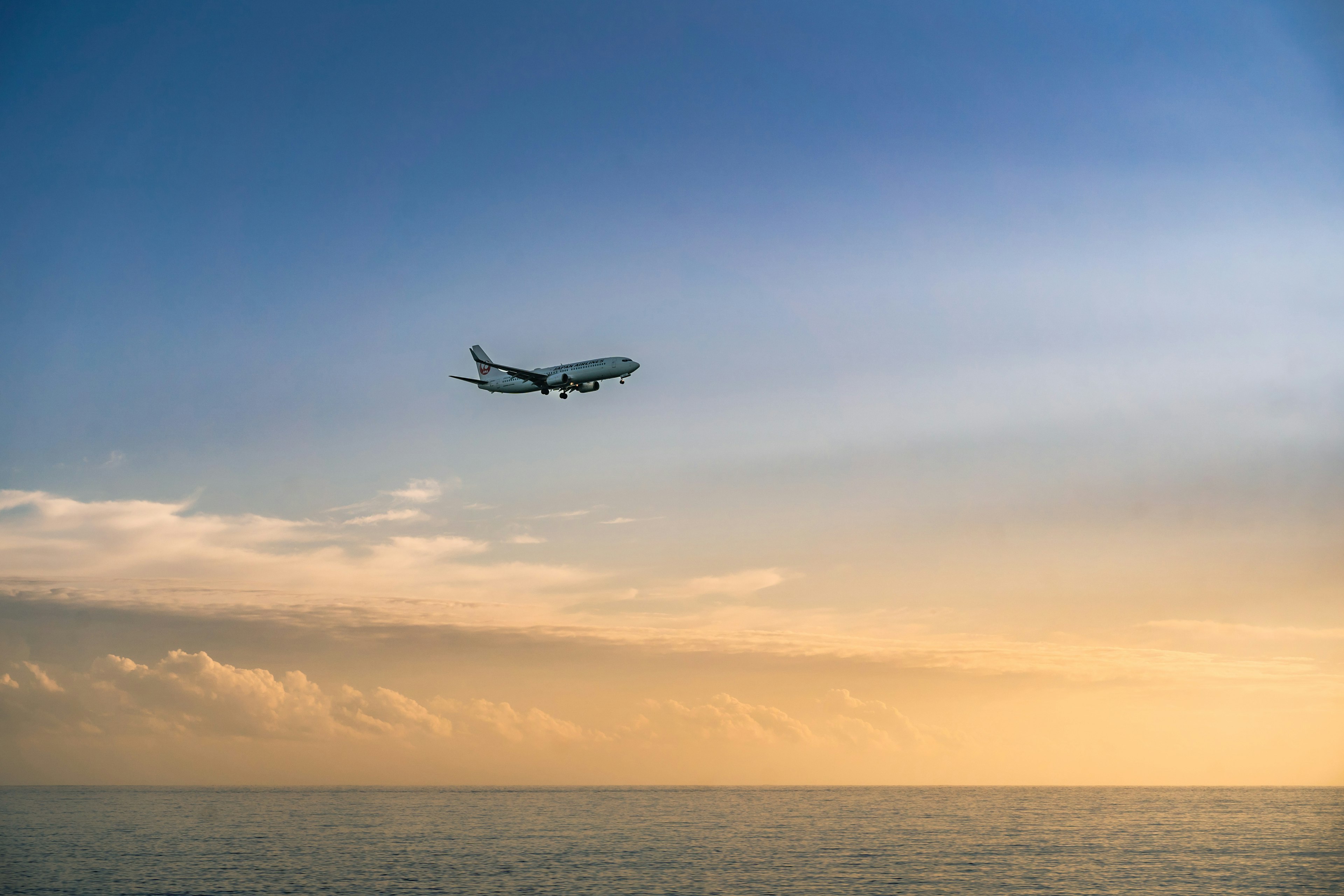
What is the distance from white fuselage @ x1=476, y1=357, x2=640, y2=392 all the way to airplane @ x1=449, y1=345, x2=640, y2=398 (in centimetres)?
5

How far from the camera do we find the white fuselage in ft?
410

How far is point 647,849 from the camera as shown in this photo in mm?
177750

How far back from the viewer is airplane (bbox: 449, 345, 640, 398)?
125062 mm

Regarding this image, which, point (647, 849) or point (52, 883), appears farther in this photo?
point (647, 849)

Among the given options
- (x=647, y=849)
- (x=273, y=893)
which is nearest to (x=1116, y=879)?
(x=647, y=849)

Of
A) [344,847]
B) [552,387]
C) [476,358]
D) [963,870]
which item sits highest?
[476,358]

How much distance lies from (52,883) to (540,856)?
251 feet

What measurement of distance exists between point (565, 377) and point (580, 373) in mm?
2725

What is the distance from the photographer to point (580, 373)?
126438mm

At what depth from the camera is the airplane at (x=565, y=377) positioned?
410 ft

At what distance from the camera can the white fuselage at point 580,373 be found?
12500cm

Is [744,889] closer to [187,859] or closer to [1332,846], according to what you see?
[187,859]

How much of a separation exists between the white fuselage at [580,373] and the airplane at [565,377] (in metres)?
0.05

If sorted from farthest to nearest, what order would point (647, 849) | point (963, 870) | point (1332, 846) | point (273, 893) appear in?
1. point (1332, 846)
2. point (647, 849)
3. point (963, 870)
4. point (273, 893)
